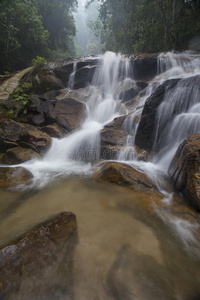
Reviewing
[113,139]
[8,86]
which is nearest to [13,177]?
[113,139]

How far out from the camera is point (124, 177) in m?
3.57

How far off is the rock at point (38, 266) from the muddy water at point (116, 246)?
0.42ft

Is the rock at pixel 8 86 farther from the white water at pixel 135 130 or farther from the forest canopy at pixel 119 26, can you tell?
the white water at pixel 135 130

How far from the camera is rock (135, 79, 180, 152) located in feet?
17.6

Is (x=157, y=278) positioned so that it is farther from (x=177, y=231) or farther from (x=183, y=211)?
(x=183, y=211)

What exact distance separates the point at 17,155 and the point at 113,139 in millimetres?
3924

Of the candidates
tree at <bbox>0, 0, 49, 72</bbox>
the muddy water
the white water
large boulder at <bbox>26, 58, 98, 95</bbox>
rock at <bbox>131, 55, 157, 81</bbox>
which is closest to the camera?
the muddy water

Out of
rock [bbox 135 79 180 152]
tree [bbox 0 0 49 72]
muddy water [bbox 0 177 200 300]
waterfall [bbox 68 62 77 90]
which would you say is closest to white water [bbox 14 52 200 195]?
rock [bbox 135 79 180 152]

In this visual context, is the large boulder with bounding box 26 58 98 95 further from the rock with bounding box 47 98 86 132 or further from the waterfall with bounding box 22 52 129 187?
the rock with bounding box 47 98 86 132

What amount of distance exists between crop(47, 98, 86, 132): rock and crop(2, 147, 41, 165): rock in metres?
2.40

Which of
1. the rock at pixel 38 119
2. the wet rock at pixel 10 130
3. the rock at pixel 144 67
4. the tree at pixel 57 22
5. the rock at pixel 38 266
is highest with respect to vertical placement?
the tree at pixel 57 22

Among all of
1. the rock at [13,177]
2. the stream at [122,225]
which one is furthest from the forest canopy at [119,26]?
the rock at [13,177]

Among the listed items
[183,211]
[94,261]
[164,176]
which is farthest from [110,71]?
[94,261]

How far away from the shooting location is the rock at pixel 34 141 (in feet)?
19.7
